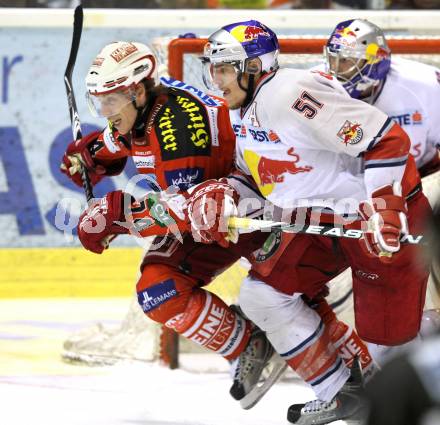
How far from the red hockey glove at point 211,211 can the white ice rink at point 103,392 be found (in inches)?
27.2

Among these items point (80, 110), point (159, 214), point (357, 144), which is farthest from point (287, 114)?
point (80, 110)

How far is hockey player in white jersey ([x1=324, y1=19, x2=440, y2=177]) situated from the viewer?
12.2ft

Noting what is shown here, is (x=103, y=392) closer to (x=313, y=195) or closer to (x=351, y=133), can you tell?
(x=313, y=195)

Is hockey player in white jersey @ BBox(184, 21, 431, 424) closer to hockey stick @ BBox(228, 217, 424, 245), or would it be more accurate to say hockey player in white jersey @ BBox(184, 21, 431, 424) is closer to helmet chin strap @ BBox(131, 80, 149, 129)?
hockey stick @ BBox(228, 217, 424, 245)

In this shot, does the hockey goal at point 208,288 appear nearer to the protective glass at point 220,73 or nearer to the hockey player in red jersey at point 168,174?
the hockey player in red jersey at point 168,174

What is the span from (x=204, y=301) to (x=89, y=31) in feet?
7.54

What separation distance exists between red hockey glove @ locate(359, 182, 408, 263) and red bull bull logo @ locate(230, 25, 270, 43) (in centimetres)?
62

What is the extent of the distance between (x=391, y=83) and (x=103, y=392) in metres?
1.49

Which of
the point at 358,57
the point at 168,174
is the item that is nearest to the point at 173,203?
the point at 168,174

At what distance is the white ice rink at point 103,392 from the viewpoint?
11.9 ft

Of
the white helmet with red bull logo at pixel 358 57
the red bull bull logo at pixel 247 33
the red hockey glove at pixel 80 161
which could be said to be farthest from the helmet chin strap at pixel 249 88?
the red hockey glove at pixel 80 161

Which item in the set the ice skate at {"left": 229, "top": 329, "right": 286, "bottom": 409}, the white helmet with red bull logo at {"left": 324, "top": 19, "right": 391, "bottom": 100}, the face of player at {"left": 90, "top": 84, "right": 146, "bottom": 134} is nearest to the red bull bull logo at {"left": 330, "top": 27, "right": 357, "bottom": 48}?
the white helmet with red bull logo at {"left": 324, "top": 19, "right": 391, "bottom": 100}

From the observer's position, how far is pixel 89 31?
17.6ft

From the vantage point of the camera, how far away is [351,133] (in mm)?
3125
